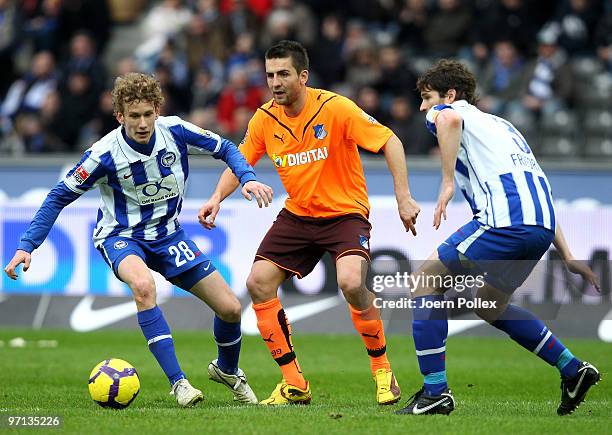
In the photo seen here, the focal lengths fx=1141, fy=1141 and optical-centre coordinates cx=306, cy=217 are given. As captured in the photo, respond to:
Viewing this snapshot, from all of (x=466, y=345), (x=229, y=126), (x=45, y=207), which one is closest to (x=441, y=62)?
(x=45, y=207)

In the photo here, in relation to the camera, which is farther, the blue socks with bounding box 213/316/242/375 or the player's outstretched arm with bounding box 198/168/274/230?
the blue socks with bounding box 213/316/242/375

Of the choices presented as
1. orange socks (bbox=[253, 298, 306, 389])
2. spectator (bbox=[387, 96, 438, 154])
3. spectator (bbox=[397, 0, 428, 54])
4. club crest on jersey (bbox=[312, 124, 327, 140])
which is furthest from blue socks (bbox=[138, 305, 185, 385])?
spectator (bbox=[397, 0, 428, 54])

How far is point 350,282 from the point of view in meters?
7.85

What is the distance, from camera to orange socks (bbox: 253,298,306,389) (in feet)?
26.3

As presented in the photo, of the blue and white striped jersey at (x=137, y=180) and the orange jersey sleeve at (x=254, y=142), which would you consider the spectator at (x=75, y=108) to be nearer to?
the orange jersey sleeve at (x=254, y=142)

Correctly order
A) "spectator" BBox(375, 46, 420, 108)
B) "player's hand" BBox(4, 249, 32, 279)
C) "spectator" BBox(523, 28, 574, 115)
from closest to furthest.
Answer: "player's hand" BBox(4, 249, 32, 279), "spectator" BBox(523, 28, 574, 115), "spectator" BBox(375, 46, 420, 108)

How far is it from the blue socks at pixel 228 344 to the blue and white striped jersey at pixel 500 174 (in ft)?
6.85

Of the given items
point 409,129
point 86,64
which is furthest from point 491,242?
point 86,64

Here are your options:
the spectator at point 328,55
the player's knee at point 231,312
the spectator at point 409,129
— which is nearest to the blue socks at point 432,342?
the player's knee at point 231,312

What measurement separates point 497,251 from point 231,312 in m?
2.08

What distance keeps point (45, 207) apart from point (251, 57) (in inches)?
379

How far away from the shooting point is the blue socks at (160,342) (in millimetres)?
7668

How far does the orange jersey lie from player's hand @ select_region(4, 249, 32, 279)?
1.91 metres

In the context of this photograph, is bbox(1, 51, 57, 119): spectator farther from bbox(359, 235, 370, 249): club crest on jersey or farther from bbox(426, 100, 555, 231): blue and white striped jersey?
bbox(426, 100, 555, 231): blue and white striped jersey
